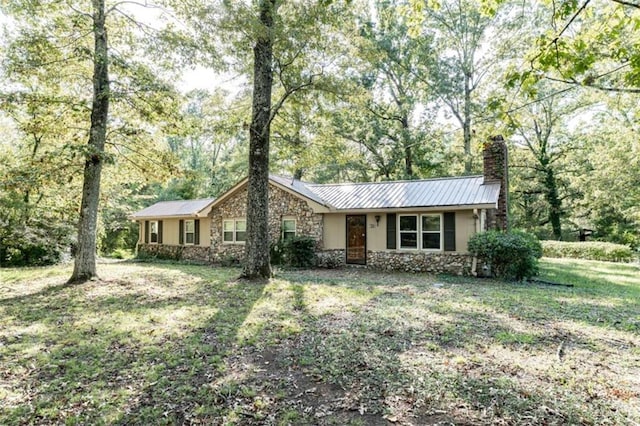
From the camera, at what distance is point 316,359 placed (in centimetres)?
425

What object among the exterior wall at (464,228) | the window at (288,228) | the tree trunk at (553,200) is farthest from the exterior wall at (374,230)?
the tree trunk at (553,200)

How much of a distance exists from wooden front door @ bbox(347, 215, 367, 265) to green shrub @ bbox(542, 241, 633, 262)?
1443cm

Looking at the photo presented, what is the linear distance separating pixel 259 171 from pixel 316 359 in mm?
6324

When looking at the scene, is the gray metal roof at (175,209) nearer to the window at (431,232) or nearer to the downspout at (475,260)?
the window at (431,232)

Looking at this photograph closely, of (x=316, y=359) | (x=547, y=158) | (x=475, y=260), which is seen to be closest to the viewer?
(x=316, y=359)

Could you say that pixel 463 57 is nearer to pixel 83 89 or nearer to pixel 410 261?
pixel 410 261

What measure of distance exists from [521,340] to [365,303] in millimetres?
2921

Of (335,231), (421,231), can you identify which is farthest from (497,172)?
(335,231)

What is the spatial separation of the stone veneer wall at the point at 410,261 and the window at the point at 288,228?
146 cm

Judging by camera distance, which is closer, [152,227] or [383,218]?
[383,218]

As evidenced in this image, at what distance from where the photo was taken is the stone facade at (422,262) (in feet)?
39.1

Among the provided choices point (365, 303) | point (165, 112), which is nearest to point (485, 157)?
point (365, 303)

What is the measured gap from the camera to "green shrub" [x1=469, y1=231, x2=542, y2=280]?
34.7ft

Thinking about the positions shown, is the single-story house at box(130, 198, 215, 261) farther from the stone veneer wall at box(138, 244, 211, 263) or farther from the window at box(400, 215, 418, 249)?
the window at box(400, 215, 418, 249)
